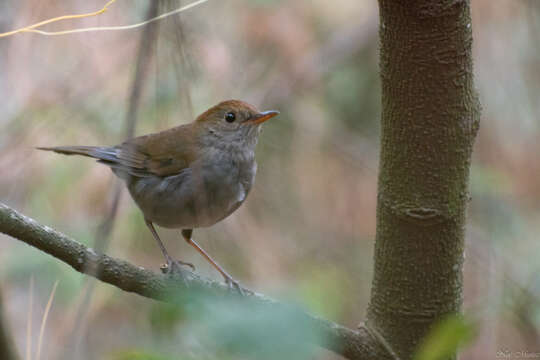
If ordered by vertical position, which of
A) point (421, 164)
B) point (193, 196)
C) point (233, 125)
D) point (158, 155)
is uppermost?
point (421, 164)

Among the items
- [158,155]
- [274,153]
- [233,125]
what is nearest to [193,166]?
[158,155]

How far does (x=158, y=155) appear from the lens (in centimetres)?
385

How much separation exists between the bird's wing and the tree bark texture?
176cm

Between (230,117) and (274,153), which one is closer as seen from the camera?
(230,117)

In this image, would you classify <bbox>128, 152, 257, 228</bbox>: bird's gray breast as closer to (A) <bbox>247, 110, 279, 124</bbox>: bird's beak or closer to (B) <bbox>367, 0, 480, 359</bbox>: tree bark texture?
(A) <bbox>247, 110, 279, 124</bbox>: bird's beak

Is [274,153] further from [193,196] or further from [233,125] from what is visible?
[193,196]

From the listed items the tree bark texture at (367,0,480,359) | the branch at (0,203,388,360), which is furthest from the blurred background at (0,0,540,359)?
the branch at (0,203,388,360)

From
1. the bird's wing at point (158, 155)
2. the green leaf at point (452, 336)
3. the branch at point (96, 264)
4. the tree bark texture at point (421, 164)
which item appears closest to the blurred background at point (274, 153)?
the bird's wing at point (158, 155)

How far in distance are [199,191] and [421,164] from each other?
65.7 inches

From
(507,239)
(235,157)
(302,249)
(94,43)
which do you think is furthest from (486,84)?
(94,43)

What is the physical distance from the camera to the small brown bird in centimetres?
339

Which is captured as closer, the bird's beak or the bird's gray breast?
the bird's gray breast

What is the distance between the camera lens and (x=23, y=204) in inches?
151

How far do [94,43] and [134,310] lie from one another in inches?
79.6
